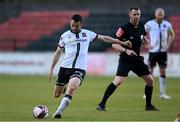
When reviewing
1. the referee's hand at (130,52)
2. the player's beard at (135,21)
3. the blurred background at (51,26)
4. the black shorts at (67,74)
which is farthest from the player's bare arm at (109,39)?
the blurred background at (51,26)

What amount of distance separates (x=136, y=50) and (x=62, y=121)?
3694mm

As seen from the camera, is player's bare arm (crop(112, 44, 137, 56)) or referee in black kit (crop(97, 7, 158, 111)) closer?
player's bare arm (crop(112, 44, 137, 56))

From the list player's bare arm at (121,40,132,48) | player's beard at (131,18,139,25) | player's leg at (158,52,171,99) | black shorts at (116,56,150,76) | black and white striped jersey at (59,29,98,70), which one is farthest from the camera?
player's leg at (158,52,171,99)

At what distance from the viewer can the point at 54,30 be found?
41.5 meters

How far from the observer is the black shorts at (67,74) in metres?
14.8

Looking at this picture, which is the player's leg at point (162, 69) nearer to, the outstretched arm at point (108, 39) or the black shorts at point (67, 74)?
the outstretched arm at point (108, 39)

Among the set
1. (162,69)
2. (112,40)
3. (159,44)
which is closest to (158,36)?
(159,44)

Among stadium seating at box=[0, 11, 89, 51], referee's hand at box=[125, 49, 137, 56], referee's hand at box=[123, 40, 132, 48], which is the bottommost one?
stadium seating at box=[0, 11, 89, 51]

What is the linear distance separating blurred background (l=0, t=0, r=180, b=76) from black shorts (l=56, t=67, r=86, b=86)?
59.8ft

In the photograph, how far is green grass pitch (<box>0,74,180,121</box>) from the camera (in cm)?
1470

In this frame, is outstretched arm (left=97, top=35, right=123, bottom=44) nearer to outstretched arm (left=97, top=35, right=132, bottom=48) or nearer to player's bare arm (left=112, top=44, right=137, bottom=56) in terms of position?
outstretched arm (left=97, top=35, right=132, bottom=48)

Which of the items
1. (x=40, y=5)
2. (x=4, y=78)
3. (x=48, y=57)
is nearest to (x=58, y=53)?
(x=4, y=78)

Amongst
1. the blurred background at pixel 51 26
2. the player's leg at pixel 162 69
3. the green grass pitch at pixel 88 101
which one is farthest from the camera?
the blurred background at pixel 51 26

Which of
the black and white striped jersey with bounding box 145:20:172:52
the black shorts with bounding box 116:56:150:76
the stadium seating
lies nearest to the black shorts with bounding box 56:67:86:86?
the black shorts with bounding box 116:56:150:76
